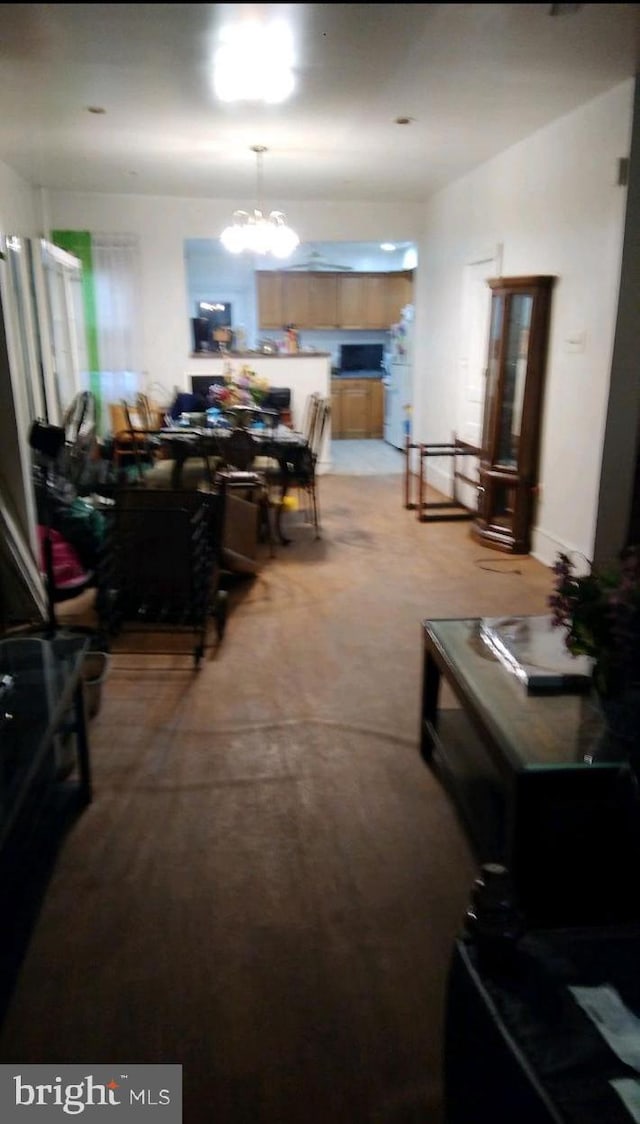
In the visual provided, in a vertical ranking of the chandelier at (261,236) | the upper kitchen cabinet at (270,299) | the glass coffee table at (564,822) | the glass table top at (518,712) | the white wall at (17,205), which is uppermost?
the white wall at (17,205)

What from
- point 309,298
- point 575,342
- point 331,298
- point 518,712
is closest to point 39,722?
point 518,712

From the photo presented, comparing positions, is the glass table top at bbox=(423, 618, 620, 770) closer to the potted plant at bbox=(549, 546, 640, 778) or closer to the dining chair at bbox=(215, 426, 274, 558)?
the potted plant at bbox=(549, 546, 640, 778)

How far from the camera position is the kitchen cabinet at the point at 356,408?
1004 cm

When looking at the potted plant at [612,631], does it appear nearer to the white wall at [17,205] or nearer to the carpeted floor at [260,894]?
the carpeted floor at [260,894]

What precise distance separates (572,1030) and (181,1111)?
2.44ft

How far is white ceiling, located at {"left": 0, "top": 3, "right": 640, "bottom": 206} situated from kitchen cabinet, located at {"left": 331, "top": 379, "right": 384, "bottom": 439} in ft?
13.1

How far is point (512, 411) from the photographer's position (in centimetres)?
522

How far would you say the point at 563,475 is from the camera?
4688mm

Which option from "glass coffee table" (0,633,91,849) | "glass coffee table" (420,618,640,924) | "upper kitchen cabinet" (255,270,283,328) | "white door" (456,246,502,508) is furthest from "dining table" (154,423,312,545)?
"upper kitchen cabinet" (255,270,283,328)

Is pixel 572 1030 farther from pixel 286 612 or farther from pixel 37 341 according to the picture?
pixel 37 341

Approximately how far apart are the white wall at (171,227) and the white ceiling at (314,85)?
973mm

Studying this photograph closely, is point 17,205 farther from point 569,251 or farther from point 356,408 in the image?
point 356,408

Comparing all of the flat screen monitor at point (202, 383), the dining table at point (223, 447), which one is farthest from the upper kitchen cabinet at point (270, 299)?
the dining table at point (223, 447)

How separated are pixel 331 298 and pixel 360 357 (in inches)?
35.8
